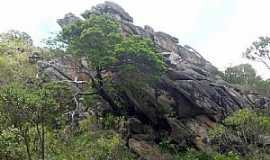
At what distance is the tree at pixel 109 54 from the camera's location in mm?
23266

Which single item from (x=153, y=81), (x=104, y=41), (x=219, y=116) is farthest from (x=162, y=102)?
(x=104, y=41)

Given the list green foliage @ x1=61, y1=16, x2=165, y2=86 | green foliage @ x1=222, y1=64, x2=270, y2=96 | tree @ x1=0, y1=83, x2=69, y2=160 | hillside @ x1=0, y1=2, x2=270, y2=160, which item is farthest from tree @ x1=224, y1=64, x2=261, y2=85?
tree @ x1=0, y1=83, x2=69, y2=160

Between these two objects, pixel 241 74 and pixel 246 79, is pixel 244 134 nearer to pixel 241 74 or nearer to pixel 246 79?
pixel 246 79

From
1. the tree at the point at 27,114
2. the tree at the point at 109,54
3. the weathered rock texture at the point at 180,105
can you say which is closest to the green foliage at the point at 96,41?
the tree at the point at 109,54

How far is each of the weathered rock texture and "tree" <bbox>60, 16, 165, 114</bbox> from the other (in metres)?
2.15

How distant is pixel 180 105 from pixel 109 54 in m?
6.56

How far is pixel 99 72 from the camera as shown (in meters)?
24.5

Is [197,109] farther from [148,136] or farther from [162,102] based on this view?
[148,136]

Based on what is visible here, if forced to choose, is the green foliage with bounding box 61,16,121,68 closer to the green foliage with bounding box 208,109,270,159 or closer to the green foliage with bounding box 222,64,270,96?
the green foliage with bounding box 208,109,270,159

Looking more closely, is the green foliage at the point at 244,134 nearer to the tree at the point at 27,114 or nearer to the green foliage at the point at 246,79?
the green foliage at the point at 246,79

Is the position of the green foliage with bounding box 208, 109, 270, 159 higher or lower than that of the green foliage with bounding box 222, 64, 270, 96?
lower

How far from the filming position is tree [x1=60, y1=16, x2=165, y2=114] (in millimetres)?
23266

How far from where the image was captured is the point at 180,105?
27391mm

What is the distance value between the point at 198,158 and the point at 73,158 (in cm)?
886
